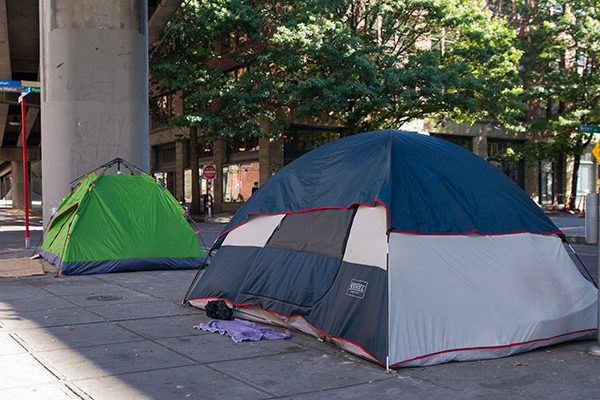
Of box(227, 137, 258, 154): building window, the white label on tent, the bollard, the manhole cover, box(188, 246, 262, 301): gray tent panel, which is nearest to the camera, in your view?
the white label on tent

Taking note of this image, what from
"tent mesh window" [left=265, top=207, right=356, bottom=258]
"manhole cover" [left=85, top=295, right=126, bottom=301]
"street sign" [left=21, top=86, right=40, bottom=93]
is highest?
"street sign" [left=21, top=86, right=40, bottom=93]

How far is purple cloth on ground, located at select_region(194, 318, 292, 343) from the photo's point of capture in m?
6.76

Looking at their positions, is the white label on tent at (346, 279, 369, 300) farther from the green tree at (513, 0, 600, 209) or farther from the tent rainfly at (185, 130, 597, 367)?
the green tree at (513, 0, 600, 209)

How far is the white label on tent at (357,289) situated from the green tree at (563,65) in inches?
1205

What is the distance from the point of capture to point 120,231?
40.4 feet

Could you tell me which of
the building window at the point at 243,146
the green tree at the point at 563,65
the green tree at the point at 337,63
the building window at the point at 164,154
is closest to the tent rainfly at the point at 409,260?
the green tree at the point at 337,63

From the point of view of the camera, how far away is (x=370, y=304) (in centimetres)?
589

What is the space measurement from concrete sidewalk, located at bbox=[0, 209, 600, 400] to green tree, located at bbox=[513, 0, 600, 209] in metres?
30.4

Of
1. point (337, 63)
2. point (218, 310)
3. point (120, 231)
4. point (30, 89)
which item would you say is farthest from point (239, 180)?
point (218, 310)

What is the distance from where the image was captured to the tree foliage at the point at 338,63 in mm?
25266

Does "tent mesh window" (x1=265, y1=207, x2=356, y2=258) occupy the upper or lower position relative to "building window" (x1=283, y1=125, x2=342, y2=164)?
lower

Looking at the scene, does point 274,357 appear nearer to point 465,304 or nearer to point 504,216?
point 465,304

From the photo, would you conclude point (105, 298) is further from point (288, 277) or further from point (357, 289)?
point (357, 289)

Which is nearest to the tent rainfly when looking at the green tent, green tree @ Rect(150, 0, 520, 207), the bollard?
the bollard
